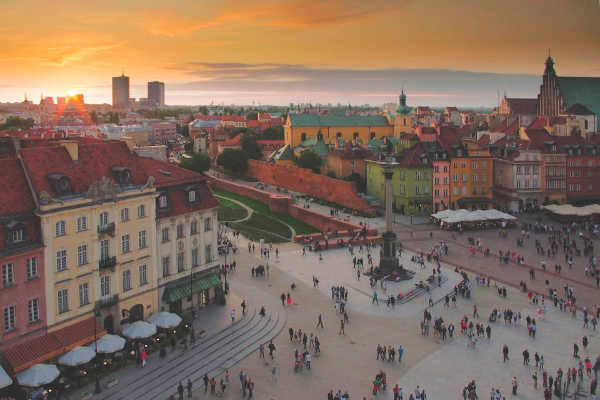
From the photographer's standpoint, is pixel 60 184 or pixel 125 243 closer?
pixel 60 184

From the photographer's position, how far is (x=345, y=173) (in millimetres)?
85312

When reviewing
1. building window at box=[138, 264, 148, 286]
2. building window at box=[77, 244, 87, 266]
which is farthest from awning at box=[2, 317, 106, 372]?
building window at box=[138, 264, 148, 286]

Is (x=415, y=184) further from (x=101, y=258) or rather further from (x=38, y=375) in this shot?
(x=38, y=375)

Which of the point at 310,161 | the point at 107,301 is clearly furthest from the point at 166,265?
the point at 310,161

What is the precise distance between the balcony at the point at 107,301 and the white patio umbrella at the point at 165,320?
215 centimetres

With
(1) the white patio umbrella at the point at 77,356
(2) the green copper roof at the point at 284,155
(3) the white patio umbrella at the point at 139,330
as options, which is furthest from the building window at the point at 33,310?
(2) the green copper roof at the point at 284,155

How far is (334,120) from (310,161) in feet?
118

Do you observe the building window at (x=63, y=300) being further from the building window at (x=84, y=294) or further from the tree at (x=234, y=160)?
the tree at (x=234, y=160)

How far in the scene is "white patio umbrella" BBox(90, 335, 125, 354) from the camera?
2636 cm

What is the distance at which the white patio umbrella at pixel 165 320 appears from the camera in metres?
29.8

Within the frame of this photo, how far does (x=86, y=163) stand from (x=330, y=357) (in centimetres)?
1642

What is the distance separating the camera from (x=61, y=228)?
26688 mm

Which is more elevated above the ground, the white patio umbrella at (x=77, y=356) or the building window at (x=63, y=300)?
the building window at (x=63, y=300)

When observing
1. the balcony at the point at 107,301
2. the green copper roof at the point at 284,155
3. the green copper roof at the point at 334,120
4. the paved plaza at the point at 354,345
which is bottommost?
the paved plaza at the point at 354,345
